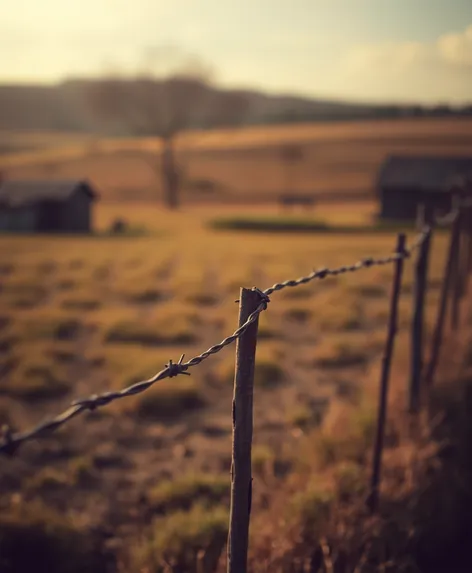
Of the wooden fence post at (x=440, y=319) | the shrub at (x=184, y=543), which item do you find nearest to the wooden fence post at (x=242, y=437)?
the shrub at (x=184, y=543)

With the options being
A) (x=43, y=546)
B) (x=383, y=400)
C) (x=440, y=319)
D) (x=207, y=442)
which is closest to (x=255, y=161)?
(x=207, y=442)

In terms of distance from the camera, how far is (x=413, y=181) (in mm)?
33625

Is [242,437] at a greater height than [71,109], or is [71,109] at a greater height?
[71,109]

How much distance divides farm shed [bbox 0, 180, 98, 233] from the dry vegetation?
19.3m

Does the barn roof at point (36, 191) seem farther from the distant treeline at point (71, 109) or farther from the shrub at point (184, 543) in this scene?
the distant treeline at point (71, 109)

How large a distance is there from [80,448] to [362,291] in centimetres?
864

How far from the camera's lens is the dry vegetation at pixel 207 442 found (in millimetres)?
3271

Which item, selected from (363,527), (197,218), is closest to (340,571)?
(363,527)

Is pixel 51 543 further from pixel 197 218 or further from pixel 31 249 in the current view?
pixel 197 218

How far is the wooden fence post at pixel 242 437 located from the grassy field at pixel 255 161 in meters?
49.0

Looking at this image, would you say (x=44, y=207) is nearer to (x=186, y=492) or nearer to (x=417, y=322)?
(x=186, y=492)

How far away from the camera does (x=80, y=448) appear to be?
5.30 meters

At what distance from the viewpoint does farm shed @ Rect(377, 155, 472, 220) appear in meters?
33.3

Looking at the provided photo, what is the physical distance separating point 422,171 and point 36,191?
22791 mm
